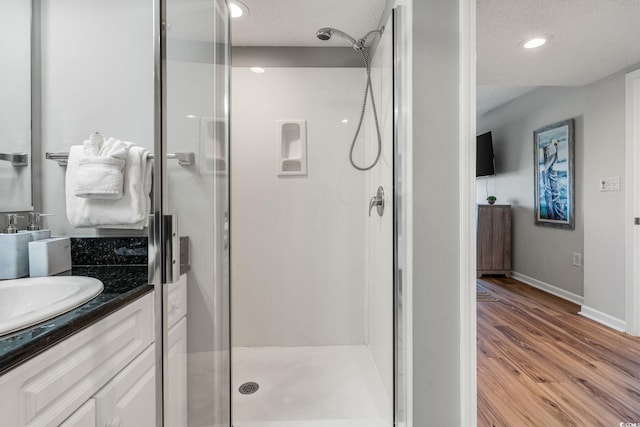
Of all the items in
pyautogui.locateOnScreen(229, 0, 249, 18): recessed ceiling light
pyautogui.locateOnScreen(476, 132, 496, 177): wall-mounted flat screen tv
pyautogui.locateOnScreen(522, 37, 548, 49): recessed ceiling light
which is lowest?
pyautogui.locateOnScreen(476, 132, 496, 177): wall-mounted flat screen tv

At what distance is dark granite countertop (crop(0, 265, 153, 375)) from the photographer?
1.76 feet

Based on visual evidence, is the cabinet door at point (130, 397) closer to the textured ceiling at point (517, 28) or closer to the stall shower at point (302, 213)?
the stall shower at point (302, 213)

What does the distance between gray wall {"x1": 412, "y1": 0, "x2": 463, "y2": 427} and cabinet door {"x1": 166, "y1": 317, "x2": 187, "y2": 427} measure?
86cm

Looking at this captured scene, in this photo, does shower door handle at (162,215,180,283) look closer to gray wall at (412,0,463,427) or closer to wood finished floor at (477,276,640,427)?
gray wall at (412,0,463,427)

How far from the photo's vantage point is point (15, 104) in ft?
3.91

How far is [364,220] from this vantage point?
2158mm

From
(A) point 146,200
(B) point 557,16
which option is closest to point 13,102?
(A) point 146,200

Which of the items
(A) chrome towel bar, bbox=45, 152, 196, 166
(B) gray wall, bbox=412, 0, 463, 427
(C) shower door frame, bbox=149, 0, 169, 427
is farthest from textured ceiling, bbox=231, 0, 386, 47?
(C) shower door frame, bbox=149, 0, 169, 427

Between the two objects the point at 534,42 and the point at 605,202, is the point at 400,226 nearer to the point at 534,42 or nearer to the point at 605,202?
the point at 534,42

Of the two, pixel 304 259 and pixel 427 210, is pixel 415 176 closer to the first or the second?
pixel 427 210

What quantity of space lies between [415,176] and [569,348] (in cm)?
215

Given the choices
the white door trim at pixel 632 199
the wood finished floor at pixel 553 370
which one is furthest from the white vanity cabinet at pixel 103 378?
the white door trim at pixel 632 199

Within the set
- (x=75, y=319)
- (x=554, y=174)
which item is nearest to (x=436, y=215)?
(x=75, y=319)

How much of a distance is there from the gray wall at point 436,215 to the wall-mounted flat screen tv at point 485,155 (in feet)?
12.8
